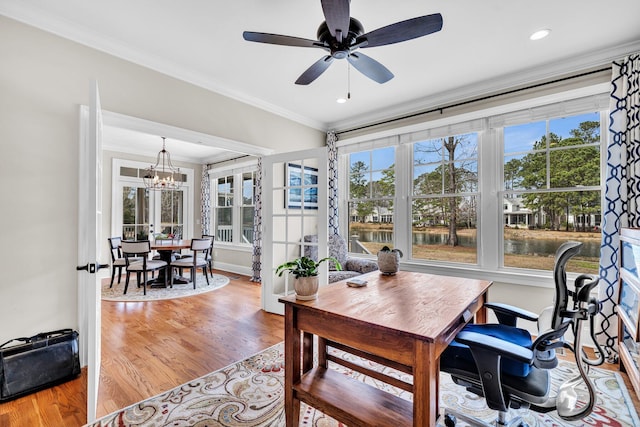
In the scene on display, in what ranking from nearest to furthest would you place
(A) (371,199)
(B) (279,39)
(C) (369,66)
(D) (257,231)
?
(B) (279,39)
(C) (369,66)
(A) (371,199)
(D) (257,231)

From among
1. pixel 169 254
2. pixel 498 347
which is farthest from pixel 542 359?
pixel 169 254

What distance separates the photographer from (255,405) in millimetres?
1964

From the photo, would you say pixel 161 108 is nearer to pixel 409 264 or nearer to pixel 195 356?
pixel 195 356

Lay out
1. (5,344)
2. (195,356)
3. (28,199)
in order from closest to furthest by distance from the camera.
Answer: (5,344) < (28,199) < (195,356)

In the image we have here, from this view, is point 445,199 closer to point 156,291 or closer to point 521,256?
point 521,256

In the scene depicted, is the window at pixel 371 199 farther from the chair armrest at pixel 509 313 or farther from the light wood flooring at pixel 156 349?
the chair armrest at pixel 509 313

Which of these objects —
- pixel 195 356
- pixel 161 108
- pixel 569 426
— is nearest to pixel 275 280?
pixel 195 356

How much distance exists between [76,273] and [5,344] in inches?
23.2

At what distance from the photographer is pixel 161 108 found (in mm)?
2918

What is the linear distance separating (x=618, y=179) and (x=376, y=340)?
278 centimetres

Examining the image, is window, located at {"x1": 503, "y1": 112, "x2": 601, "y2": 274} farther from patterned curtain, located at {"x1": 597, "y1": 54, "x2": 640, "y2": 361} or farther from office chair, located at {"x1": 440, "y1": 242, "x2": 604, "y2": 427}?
office chair, located at {"x1": 440, "y1": 242, "x2": 604, "y2": 427}

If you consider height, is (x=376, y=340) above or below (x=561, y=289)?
below

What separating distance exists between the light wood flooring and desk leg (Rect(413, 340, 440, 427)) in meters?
1.82

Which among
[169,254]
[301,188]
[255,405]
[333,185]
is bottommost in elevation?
[255,405]
